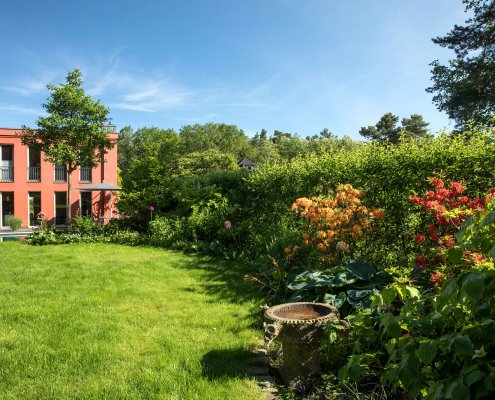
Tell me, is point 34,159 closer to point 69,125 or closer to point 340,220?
point 69,125

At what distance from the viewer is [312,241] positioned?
5.75 metres

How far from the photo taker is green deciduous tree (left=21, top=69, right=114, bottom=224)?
1530 cm

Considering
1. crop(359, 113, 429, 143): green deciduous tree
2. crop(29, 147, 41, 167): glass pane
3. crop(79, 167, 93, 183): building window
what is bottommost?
crop(79, 167, 93, 183): building window

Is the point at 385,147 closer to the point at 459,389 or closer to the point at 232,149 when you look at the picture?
the point at 459,389

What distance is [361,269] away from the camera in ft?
13.1

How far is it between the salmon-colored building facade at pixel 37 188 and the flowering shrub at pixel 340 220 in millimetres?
18820

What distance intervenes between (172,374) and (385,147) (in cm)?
475

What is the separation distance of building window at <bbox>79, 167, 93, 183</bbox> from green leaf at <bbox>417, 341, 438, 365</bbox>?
2429 cm

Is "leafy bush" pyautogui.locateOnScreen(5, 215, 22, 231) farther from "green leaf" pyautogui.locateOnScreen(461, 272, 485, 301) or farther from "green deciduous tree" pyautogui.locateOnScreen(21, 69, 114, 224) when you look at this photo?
"green leaf" pyautogui.locateOnScreen(461, 272, 485, 301)

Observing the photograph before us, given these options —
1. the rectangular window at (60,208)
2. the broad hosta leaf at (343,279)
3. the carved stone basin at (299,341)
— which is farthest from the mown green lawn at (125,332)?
the rectangular window at (60,208)

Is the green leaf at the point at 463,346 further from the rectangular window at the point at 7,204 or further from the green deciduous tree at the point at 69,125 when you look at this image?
the rectangular window at the point at 7,204

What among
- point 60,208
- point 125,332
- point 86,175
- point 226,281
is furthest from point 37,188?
point 125,332

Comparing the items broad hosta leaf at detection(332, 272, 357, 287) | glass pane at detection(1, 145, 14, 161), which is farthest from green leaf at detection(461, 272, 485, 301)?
glass pane at detection(1, 145, 14, 161)

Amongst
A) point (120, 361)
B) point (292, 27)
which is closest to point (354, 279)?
point (120, 361)
